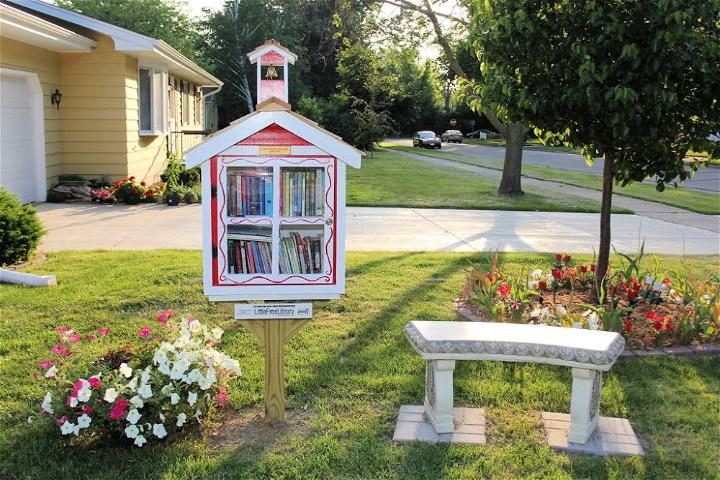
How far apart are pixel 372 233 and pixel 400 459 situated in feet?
22.3

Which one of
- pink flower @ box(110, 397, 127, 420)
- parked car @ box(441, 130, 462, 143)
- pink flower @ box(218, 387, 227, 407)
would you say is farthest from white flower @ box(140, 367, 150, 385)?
parked car @ box(441, 130, 462, 143)

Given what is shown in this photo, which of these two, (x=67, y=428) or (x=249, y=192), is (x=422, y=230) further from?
(x=67, y=428)

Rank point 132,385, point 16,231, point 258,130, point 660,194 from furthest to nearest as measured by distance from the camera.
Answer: point 660,194 < point 16,231 < point 258,130 < point 132,385

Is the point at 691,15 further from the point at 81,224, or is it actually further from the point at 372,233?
the point at 81,224

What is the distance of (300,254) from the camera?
A: 13.8 feet

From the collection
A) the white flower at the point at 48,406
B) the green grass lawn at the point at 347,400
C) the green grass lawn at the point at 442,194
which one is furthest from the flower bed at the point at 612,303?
the green grass lawn at the point at 442,194

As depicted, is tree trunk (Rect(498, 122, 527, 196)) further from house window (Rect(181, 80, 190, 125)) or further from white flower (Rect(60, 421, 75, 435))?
white flower (Rect(60, 421, 75, 435))

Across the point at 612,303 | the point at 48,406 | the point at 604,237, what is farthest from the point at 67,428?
the point at 604,237

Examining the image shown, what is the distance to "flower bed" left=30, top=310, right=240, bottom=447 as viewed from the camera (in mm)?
3777

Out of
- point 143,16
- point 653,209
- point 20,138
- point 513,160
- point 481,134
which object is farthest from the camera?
point 481,134

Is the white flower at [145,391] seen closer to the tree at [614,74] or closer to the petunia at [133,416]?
the petunia at [133,416]

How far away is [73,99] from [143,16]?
26.3 meters

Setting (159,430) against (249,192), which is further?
(249,192)

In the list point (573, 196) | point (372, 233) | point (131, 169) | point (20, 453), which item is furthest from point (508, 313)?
point (573, 196)
